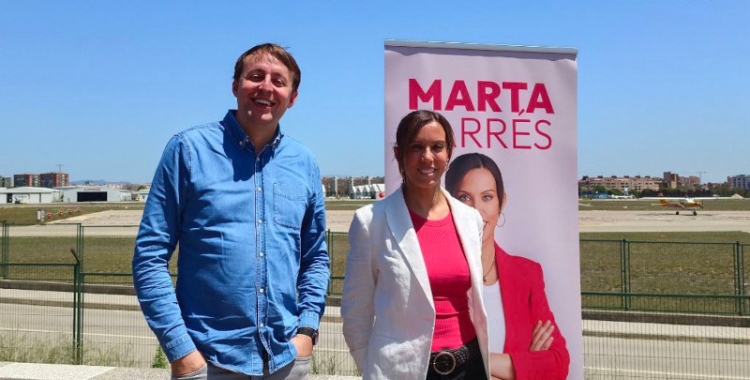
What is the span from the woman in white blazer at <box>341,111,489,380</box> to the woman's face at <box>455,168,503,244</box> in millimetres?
1146

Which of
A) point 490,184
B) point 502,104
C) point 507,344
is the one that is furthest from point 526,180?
point 507,344

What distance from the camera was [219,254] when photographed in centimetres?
248

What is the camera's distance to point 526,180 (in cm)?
402

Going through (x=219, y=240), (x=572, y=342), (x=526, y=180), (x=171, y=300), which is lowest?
(x=572, y=342)

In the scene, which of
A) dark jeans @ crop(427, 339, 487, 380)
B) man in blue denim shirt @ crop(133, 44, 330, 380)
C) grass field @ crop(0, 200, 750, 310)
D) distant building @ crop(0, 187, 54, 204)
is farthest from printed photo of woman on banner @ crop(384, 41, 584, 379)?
distant building @ crop(0, 187, 54, 204)

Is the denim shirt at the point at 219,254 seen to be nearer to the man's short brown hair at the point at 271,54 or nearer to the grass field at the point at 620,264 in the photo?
the man's short brown hair at the point at 271,54

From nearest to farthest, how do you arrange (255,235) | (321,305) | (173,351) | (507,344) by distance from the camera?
(173,351), (255,235), (321,305), (507,344)

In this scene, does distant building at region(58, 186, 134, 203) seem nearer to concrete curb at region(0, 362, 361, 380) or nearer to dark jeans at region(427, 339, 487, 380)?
concrete curb at region(0, 362, 361, 380)

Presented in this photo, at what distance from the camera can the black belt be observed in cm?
269

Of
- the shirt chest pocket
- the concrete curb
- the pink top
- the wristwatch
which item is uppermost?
the shirt chest pocket

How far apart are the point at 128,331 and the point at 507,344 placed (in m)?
9.50

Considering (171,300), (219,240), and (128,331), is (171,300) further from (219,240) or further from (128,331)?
(128,331)

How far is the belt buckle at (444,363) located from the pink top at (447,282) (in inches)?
1.1

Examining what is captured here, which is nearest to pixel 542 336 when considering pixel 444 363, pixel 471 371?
pixel 471 371
